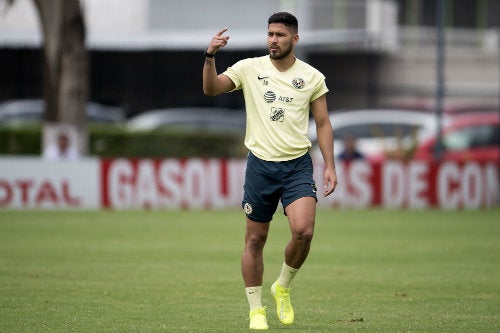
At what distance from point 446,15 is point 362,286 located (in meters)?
36.0

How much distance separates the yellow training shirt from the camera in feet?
32.1

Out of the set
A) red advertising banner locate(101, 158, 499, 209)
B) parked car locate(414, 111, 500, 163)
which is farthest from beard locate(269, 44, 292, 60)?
parked car locate(414, 111, 500, 163)

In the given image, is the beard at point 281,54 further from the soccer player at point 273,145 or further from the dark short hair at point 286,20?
the dark short hair at point 286,20

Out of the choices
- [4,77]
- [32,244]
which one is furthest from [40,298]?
[4,77]

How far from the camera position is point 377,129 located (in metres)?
30.8

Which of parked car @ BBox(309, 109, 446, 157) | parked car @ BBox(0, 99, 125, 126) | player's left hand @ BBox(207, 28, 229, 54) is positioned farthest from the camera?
parked car @ BBox(0, 99, 125, 126)

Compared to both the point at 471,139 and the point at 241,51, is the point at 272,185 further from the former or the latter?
the point at 241,51

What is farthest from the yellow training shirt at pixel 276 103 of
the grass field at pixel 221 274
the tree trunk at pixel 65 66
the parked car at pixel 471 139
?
the parked car at pixel 471 139

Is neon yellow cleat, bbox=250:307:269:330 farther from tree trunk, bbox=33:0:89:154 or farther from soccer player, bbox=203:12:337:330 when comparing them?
tree trunk, bbox=33:0:89:154

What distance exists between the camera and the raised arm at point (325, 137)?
32.6ft

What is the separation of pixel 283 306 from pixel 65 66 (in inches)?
756

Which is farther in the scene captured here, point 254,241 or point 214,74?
point 254,241

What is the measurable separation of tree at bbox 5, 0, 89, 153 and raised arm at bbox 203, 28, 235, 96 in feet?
58.7

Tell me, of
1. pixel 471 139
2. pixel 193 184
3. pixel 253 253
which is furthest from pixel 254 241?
pixel 471 139
